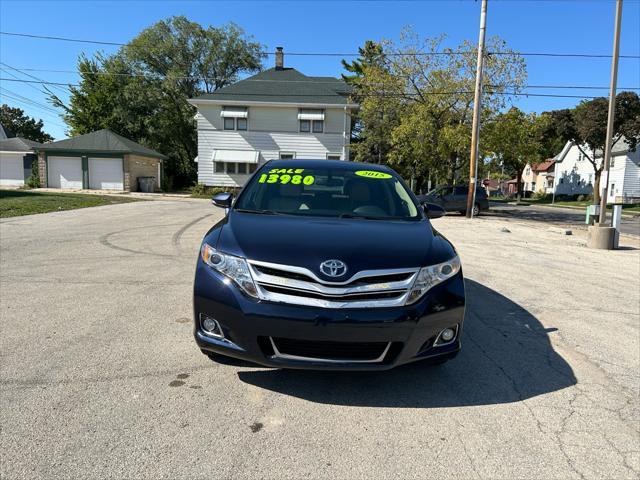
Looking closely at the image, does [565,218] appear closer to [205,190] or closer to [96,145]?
[205,190]

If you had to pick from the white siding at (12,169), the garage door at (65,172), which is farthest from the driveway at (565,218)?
the white siding at (12,169)

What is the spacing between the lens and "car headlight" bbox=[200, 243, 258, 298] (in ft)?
9.75

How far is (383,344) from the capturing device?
2.96 m

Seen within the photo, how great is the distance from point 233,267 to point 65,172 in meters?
32.4

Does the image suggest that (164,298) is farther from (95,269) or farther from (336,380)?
(336,380)

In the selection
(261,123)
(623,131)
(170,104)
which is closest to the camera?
(261,123)

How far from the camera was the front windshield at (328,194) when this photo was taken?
4.18 meters

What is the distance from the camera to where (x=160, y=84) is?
39.2m

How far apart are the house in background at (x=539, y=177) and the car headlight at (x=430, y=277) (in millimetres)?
67868

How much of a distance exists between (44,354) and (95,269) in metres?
3.36

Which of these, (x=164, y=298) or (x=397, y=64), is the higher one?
(x=397, y=64)

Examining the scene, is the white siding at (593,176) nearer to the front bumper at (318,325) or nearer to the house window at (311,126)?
the house window at (311,126)

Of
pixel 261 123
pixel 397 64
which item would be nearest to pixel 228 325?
pixel 397 64

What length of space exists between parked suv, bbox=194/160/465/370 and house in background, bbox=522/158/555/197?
6807 cm
